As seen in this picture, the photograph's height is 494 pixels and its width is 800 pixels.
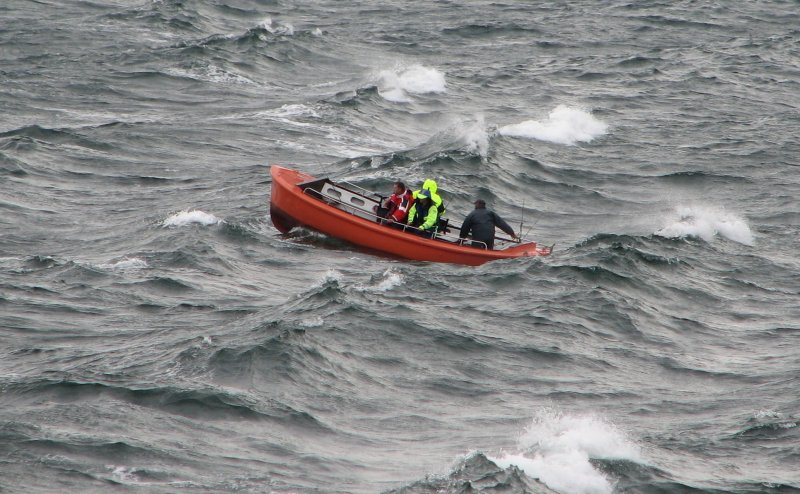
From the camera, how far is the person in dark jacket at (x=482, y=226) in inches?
877

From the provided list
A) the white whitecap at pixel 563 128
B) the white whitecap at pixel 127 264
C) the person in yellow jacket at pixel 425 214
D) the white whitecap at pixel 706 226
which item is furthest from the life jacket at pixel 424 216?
the white whitecap at pixel 563 128

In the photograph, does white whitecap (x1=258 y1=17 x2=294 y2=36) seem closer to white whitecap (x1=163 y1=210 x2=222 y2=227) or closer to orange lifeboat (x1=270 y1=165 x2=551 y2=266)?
orange lifeboat (x1=270 y1=165 x2=551 y2=266)

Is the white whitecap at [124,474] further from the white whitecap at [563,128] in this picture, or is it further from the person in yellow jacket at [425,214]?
the white whitecap at [563,128]

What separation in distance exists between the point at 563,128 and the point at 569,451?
21361mm

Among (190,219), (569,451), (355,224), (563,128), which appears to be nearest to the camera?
(569,451)

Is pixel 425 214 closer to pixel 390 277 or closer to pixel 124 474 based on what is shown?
pixel 390 277

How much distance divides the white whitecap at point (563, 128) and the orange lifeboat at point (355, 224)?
31.5ft

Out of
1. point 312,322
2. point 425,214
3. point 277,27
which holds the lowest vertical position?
point 312,322

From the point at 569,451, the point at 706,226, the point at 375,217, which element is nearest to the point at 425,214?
the point at 375,217

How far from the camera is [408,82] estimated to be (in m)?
39.2

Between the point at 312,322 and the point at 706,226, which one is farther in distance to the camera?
the point at 706,226

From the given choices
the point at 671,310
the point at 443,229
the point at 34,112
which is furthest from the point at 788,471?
the point at 34,112

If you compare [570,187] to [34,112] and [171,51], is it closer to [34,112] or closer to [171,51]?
[34,112]

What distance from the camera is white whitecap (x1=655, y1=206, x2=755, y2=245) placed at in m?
24.3
